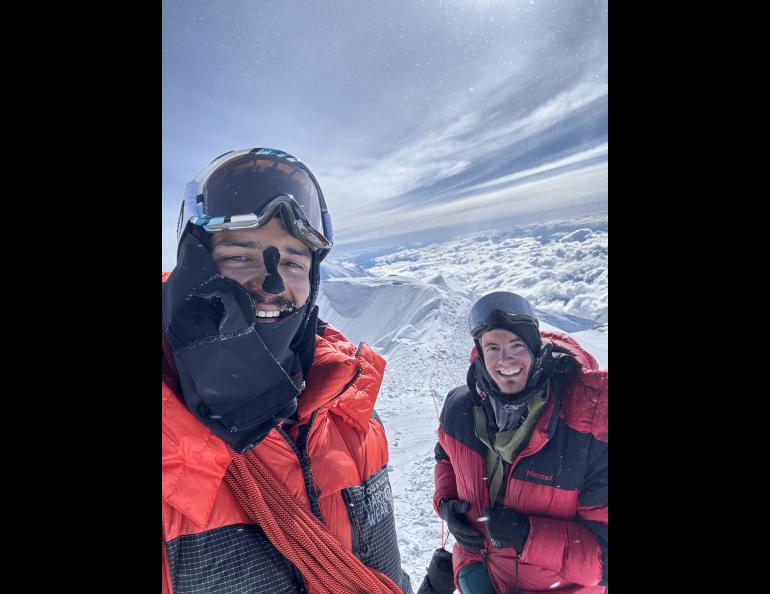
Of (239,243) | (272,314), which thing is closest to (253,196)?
(239,243)

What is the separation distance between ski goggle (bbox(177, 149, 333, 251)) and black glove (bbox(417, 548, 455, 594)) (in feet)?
6.74

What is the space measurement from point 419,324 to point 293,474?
939 cm

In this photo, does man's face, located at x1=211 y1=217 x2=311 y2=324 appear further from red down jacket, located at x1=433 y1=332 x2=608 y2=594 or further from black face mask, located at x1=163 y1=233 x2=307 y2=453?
red down jacket, located at x1=433 y1=332 x2=608 y2=594

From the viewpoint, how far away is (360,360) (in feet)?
4.32

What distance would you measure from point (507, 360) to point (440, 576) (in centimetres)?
139

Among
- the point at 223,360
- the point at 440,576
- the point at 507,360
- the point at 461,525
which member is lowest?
the point at 440,576

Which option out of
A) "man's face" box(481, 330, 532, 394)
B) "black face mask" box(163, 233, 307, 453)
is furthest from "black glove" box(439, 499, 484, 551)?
"black face mask" box(163, 233, 307, 453)

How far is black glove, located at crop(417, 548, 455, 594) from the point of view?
2213 mm

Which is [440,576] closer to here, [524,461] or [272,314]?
[524,461]

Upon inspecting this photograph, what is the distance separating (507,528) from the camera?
1.78 meters

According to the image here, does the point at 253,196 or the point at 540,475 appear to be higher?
the point at 253,196

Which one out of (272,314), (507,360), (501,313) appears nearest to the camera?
(272,314)
